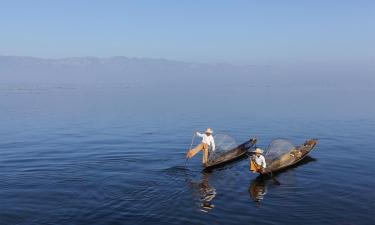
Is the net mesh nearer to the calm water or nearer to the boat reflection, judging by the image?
the boat reflection

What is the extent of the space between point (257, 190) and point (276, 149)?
24.8ft

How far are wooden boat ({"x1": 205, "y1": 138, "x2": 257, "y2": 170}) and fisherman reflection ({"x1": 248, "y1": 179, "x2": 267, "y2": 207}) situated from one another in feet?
16.8

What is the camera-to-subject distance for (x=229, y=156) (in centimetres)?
3997

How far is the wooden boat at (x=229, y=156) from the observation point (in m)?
37.2

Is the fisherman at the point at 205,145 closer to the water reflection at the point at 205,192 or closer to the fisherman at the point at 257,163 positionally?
the water reflection at the point at 205,192

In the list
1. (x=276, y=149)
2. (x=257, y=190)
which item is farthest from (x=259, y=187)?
(x=276, y=149)

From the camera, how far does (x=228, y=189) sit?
3086cm

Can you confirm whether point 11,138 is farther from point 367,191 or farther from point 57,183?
point 367,191

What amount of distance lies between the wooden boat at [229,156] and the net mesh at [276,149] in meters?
4.39

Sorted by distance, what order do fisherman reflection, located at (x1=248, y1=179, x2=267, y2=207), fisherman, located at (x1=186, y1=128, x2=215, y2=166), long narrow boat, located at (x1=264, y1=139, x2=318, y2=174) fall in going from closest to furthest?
fisherman reflection, located at (x1=248, y1=179, x2=267, y2=207)
long narrow boat, located at (x1=264, y1=139, x2=318, y2=174)
fisherman, located at (x1=186, y1=128, x2=215, y2=166)

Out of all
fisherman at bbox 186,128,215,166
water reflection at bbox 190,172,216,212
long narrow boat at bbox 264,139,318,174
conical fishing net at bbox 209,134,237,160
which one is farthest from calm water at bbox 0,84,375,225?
conical fishing net at bbox 209,134,237,160

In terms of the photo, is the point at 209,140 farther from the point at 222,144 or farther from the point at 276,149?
the point at 276,149

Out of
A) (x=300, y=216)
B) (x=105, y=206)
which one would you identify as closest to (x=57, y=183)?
(x=105, y=206)

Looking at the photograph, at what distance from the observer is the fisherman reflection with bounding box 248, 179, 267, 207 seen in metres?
28.6
